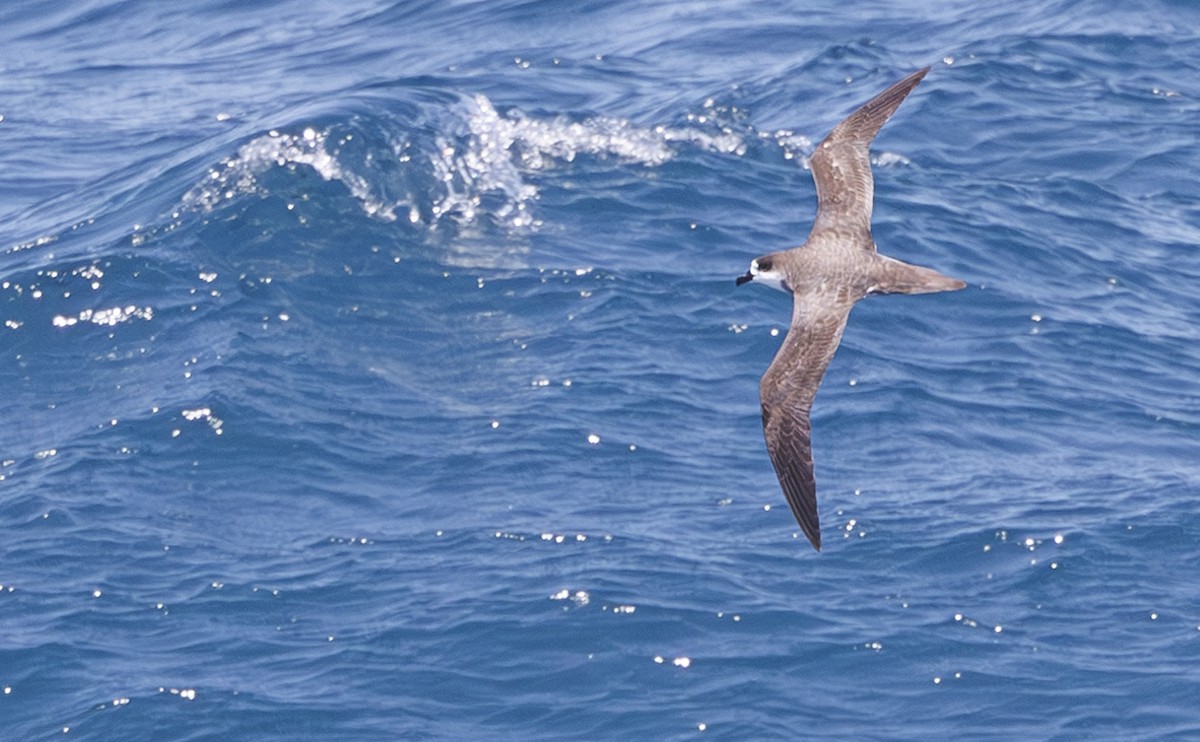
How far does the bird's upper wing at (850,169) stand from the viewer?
11.6 metres

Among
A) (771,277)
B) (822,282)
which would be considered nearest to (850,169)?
(771,277)

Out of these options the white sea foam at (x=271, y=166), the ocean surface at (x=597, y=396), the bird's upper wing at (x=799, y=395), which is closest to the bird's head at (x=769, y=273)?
the bird's upper wing at (x=799, y=395)

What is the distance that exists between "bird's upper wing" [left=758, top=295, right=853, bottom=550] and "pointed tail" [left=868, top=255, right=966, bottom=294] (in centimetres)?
28

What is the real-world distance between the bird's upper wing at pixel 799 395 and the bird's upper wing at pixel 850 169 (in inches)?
43.9

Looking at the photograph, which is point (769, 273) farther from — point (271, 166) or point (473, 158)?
point (271, 166)

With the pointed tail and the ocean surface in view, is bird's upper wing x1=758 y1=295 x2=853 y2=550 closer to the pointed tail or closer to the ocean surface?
the pointed tail

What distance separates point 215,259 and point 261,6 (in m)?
8.01

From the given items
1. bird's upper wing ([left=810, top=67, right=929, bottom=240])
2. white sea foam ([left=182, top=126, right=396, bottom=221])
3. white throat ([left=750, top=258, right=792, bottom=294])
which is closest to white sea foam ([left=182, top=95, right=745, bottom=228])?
white sea foam ([left=182, top=126, right=396, bottom=221])

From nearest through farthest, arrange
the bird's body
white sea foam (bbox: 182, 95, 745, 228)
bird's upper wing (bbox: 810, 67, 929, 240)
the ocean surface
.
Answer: the bird's body
the ocean surface
bird's upper wing (bbox: 810, 67, 929, 240)
white sea foam (bbox: 182, 95, 745, 228)

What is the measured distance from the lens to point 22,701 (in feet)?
35.8

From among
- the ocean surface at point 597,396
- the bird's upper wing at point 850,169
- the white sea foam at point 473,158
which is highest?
the bird's upper wing at point 850,169

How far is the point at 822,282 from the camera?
1079 centimetres

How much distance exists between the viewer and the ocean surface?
11008 millimetres

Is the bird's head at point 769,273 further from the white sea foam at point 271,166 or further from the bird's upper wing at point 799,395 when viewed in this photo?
the white sea foam at point 271,166
